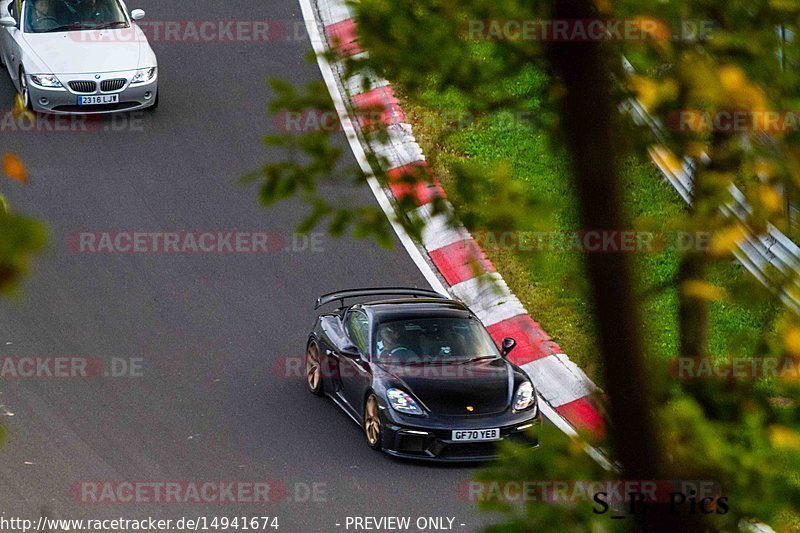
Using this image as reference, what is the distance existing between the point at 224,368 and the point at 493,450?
3.05 meters

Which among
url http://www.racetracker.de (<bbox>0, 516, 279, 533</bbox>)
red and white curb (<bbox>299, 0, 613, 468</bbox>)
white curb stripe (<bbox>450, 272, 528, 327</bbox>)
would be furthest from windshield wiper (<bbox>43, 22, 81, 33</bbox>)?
url http://www.racetracker.de (<bbox>0, 516, 279, 533</bbox>)

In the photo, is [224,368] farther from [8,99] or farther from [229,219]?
[8,99]

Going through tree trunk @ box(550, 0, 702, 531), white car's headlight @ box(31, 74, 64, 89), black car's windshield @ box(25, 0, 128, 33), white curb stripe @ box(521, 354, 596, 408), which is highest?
tree trunk @ box(550, 0, 702, 531)

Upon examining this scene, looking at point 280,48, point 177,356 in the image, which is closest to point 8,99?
point 280,48

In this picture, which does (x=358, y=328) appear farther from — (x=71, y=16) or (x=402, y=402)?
(x=71, y=16)

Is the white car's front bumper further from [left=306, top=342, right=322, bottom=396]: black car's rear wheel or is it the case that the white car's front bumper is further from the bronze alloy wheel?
the bronze alloy wheel

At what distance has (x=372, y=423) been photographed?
439 inches

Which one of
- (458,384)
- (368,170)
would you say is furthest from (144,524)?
(368,170)

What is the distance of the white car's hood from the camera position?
16.8 m

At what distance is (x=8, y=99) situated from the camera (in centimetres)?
1777

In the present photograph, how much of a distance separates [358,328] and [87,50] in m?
7.39

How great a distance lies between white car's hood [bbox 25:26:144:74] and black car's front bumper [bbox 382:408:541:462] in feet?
26.8

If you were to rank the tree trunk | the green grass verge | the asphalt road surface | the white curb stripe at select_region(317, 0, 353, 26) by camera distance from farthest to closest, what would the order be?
the white curb stripe at select_region(317, 0, 353, 26)
the green grass verge
the asphalt road surface
the tree trunk

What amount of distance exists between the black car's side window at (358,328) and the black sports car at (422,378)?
0.01 metres
